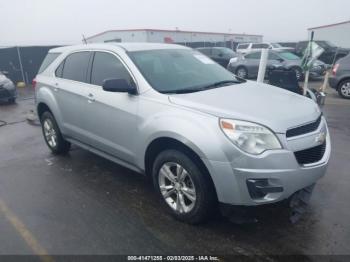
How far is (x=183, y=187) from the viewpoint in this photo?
344cm

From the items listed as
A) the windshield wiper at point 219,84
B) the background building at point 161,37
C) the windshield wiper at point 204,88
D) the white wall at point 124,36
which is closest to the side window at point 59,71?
the windshield wiper at point 204,88

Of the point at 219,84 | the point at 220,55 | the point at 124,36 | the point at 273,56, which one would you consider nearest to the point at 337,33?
the point at 220,55

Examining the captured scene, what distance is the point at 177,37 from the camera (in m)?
34.4

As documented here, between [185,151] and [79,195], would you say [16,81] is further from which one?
[185,151]

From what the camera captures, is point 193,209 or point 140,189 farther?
point 140,189

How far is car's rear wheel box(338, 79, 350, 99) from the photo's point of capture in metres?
10.3

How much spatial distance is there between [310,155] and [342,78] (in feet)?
27.2

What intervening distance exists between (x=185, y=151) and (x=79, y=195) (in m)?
1.71

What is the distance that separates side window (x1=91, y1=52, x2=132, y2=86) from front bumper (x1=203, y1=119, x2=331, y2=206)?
1666 mm

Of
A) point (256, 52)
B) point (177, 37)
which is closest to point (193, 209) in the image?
point (256, 52)

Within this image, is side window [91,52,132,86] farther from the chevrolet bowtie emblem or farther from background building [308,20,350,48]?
background building [308,20,350,48]

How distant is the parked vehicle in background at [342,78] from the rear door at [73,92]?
8.38 meters

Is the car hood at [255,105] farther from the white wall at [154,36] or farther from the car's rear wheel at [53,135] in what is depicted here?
the white wall at [154,36]

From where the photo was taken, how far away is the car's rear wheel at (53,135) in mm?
5520
